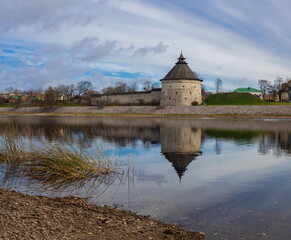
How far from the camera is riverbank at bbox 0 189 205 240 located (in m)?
4.85

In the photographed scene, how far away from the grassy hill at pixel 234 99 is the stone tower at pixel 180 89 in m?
4.01

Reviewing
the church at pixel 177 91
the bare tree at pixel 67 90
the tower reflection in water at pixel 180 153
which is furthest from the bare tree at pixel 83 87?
the tower reflection in water at pixel 180 153

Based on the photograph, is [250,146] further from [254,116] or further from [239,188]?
[254,116]

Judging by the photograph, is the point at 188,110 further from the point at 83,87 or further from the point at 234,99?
the point at 83,87

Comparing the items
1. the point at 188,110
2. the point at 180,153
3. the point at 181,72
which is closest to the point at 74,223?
the point at 180,153

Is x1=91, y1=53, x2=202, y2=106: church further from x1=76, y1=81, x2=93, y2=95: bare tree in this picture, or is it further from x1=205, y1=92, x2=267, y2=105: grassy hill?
x1=76, y1=81, x2=93, y2=95: bare tree

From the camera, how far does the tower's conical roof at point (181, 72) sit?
2830 inches

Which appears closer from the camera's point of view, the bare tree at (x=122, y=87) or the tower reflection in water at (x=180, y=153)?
the tower reflection in water at (x=180, y=153)

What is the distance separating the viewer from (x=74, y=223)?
543 centimetres

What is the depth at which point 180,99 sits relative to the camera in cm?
7162

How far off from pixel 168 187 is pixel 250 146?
36.7 ft

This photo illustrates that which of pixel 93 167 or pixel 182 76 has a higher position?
pixel 182 76

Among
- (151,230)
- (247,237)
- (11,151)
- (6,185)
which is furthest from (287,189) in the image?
(11,151)

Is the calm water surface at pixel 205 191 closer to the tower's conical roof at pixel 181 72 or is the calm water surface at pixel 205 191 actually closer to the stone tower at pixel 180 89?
the stone tower at pixel 180 89
